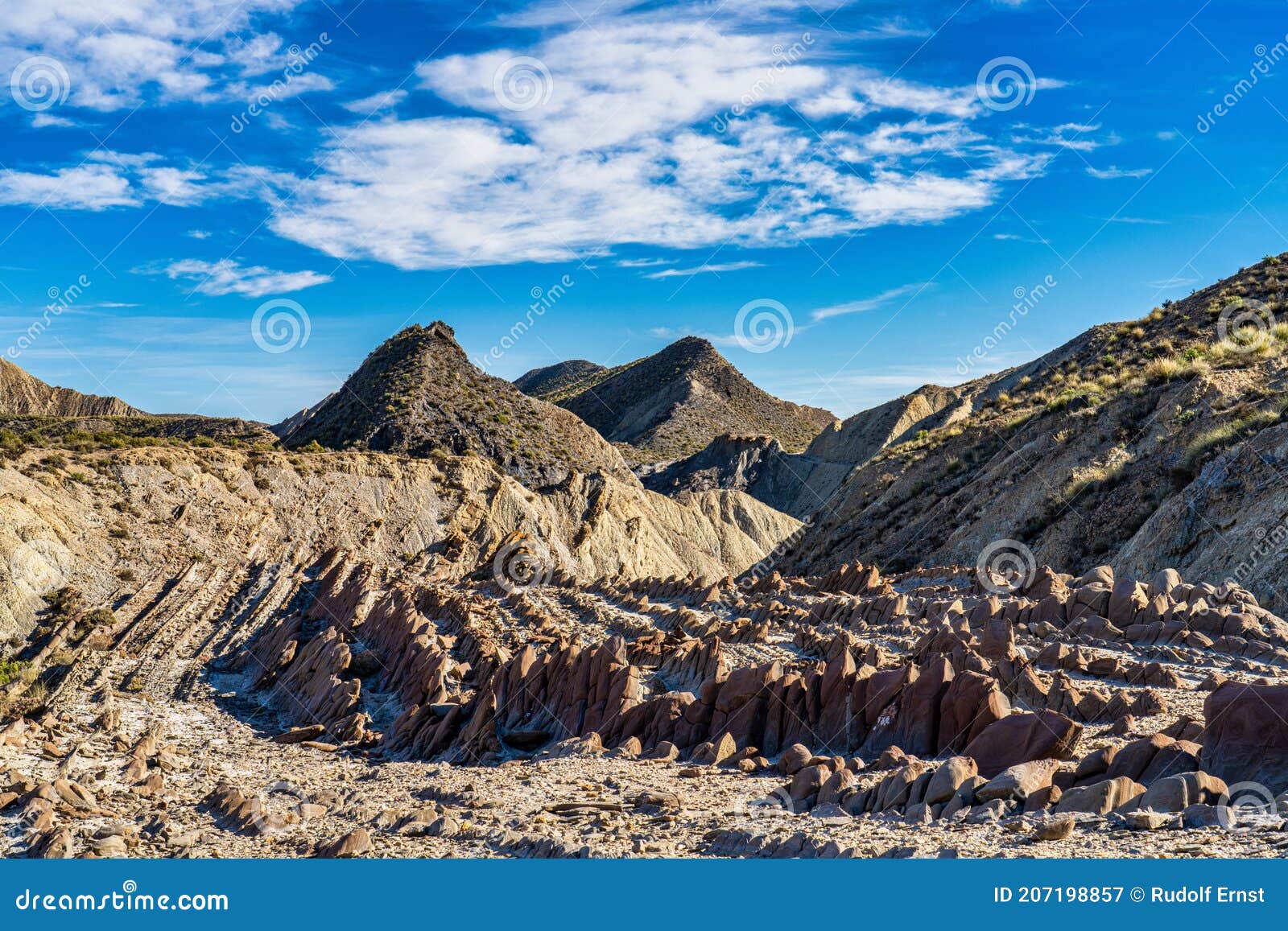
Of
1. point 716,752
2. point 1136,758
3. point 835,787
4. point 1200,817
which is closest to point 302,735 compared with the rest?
point 716,752

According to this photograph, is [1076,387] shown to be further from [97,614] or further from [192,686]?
[97,614]

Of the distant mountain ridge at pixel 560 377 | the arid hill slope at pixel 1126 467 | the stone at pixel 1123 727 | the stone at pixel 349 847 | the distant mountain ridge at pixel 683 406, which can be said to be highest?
the distant mountain ridge at pixel 560 377

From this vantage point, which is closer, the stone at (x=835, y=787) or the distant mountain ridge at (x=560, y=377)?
the stone at (x=835, y=787)

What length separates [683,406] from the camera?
135 m

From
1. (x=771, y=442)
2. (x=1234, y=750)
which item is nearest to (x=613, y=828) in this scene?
(x=1234, y=750)

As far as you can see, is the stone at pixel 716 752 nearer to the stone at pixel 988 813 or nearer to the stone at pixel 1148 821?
the stone at pixel 988 813

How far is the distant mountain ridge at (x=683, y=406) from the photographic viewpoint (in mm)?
129125

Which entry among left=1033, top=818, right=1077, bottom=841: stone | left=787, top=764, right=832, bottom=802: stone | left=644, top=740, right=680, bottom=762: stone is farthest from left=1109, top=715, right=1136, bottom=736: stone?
left=644, top=740, right=680, bottom=762: stone

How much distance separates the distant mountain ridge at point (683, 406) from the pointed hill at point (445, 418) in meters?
43.9

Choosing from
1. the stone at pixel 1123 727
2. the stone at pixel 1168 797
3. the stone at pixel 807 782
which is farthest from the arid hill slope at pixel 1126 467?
the stone at pixel 807 782

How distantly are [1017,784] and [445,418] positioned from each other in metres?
59.8

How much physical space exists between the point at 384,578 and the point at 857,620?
20117mm

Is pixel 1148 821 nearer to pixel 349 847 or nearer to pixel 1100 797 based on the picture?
pixel 1100 797

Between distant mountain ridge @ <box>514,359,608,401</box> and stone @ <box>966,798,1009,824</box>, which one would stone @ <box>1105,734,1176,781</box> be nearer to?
stone @ <box>966,798,1009,824</box>
